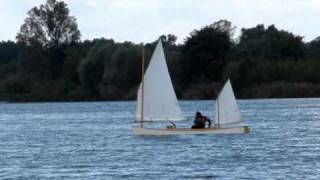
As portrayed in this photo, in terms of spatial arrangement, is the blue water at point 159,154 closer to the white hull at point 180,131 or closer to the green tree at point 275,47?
the white hull at point 180,131

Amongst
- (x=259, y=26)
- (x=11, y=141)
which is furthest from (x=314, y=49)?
(x=11, y=141)

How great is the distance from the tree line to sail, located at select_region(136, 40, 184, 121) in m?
80.2

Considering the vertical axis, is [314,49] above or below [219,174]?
above

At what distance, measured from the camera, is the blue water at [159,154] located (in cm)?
4894

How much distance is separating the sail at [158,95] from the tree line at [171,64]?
3159 inches

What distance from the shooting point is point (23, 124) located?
103 metres

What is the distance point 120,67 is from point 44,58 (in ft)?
94.1

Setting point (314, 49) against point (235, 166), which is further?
point (314, 49)

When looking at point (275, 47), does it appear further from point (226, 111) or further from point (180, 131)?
point (180, 131)

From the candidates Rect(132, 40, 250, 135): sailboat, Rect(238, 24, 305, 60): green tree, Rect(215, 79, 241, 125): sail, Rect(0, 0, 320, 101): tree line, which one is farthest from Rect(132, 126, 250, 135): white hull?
Rect(238, 24, 305, 60): green tree

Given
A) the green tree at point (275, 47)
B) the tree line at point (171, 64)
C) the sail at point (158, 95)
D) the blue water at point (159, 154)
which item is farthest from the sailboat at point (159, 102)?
the green tree at point (275, 47)

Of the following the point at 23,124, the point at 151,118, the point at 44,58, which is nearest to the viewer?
the point at 151,118

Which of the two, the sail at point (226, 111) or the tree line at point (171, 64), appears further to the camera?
the tree line at point (171, 64)

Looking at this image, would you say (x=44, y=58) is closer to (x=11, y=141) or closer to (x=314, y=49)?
(x=314, y=49)
